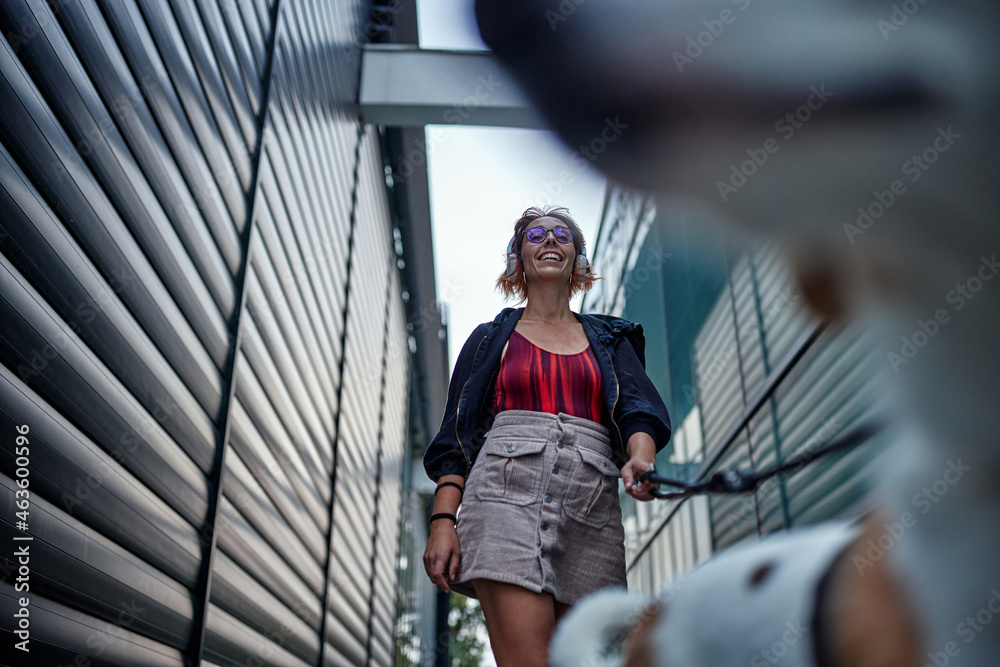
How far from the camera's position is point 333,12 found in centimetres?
495

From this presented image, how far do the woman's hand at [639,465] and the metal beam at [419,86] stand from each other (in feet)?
13.1

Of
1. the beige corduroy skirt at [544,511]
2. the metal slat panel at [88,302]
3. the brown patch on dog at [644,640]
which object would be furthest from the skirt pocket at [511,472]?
the metal slat panel at [88,302]

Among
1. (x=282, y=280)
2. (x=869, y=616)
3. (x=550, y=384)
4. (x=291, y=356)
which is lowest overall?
→ (x=869, y=616)

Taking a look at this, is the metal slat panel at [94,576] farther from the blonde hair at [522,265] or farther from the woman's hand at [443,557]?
the blonde hair at [522,265]

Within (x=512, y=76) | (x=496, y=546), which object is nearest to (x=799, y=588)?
(x=512, y=76)

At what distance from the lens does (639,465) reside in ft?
3.98

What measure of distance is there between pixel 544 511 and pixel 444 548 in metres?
0.20

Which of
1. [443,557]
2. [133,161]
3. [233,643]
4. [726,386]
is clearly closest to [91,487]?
[133,161]

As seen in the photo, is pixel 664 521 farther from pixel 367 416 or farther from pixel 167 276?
pixel 167 276

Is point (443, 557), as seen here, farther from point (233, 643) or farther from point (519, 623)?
point (233, 643)

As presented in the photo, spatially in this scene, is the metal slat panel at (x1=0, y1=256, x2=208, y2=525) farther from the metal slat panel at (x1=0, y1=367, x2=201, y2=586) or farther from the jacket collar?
the jacket collar

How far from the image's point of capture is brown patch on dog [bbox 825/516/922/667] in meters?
0.38

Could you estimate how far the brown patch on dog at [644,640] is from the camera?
0.51 metres

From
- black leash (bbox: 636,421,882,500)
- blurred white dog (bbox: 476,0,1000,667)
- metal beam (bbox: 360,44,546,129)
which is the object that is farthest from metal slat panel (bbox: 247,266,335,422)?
blurred white dog (bbox: 476,0,1000,667)
